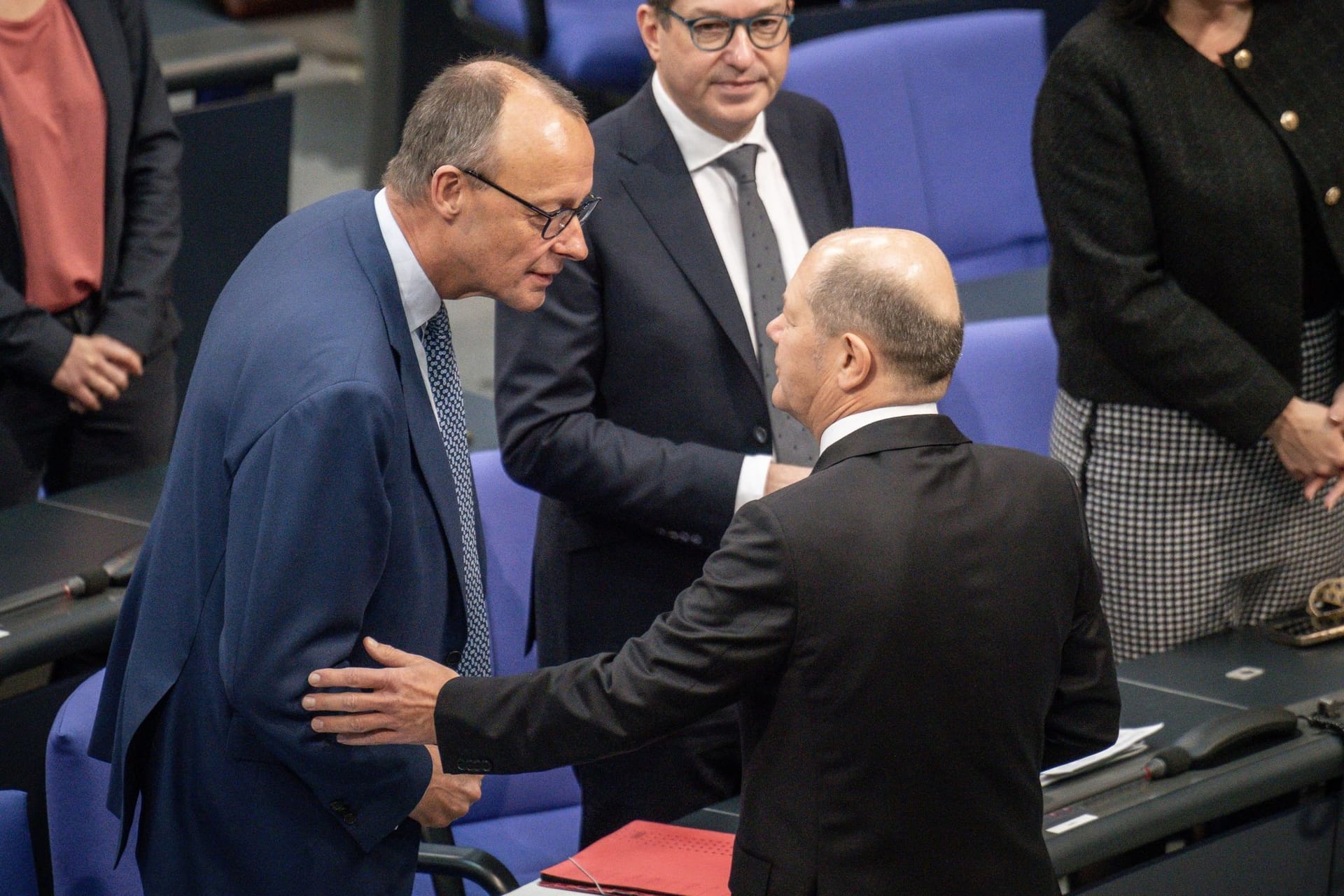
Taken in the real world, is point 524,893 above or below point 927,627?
below

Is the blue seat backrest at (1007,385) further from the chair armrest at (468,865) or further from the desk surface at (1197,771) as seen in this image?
the chair armrest at (468,865)

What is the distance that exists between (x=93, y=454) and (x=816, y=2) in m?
3.03

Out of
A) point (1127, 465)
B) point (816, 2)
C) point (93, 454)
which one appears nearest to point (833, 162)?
point (1127, 465)

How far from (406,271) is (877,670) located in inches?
27.0

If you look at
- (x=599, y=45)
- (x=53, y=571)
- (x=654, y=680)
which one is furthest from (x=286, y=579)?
(x=599, y=45)

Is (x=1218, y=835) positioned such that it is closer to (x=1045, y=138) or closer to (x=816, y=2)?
(x=1045, y=138)

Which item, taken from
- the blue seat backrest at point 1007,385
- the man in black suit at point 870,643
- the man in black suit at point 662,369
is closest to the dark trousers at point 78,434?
the man in black suit at point 662,369

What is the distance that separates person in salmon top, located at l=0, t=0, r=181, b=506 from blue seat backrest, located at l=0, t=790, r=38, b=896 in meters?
1.22

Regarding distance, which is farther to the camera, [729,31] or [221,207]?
[221,207]

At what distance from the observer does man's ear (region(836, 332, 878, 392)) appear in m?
1.64

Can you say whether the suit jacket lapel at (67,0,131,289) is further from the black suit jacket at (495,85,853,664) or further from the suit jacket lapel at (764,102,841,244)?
the suit jacket lapel at (764,102,841,244)

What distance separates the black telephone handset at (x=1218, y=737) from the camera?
215 cm

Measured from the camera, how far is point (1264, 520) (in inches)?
102

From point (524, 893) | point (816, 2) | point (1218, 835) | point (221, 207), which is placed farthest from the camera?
point (816, 2)
